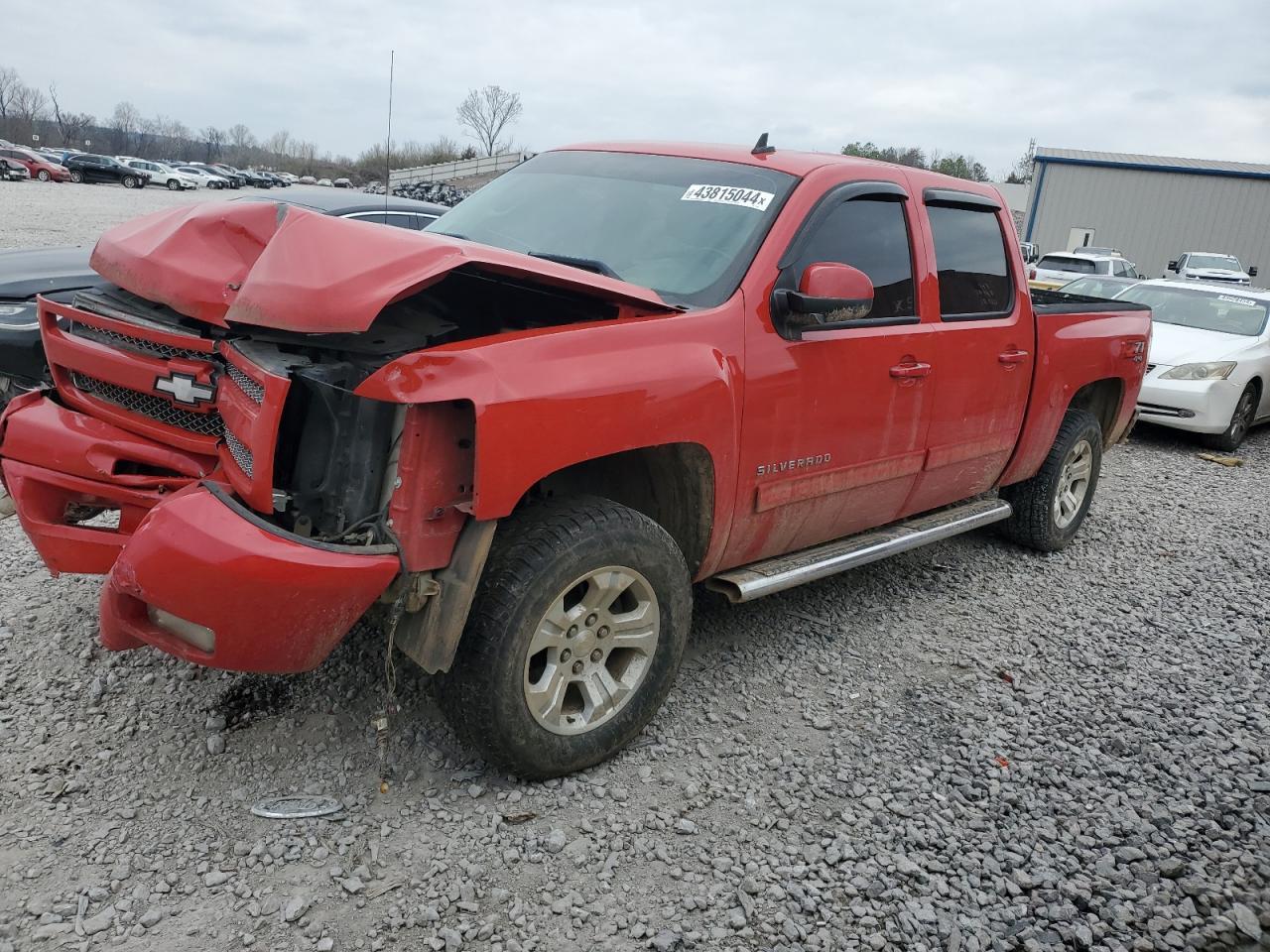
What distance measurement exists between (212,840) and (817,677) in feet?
7.48

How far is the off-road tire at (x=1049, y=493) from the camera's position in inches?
211

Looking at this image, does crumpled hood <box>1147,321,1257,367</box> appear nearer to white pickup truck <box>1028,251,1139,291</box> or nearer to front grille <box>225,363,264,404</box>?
front grille <box>225,363,264,404</box>

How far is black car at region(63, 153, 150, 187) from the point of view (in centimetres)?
4425

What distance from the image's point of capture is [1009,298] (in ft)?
15.1

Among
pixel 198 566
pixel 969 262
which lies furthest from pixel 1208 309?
pixel 198 566

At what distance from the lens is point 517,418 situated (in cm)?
258

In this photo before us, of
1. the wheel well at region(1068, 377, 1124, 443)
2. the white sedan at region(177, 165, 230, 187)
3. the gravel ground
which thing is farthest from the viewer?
the white sedan at region(177, 165, 230, 187)

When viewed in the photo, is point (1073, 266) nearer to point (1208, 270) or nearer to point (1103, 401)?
point (1208, 270)

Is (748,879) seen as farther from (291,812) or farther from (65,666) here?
(65,666)

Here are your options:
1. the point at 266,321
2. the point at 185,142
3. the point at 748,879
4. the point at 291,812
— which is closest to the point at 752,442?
the point at 748,879

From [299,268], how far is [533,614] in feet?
3.80

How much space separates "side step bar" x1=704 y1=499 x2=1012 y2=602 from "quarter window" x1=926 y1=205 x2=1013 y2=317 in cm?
96

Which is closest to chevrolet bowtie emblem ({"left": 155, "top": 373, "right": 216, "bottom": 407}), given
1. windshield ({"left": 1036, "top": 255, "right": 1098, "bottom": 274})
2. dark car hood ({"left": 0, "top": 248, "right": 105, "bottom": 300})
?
dark car hood ({"left": 0, "top": 248, "right": 105, "bottom": 300})

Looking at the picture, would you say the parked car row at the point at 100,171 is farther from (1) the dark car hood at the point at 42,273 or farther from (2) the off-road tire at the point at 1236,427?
(2) the off-road tire at the point at 1236,427
